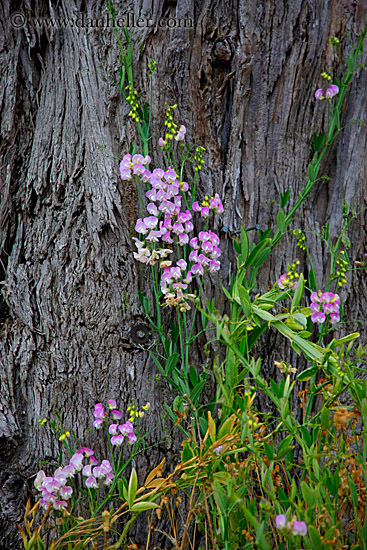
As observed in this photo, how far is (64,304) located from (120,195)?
421mm

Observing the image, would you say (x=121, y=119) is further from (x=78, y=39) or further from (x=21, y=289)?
(x=21, y=289)

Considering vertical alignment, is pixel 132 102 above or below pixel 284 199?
above

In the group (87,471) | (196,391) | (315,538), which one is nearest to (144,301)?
(196,391)

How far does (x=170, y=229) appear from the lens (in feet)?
4.73

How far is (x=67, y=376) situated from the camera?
59.3 inches

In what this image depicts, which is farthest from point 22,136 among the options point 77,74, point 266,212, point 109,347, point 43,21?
point 266,212

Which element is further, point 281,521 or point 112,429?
point 112,429

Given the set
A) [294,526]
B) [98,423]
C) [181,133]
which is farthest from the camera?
[181,133]

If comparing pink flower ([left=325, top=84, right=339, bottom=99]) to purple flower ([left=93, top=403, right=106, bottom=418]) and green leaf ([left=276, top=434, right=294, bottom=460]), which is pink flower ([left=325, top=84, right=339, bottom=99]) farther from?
purple flower ([left=93, top=403, right=106, bottom=418])

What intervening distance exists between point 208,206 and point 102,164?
Answer: 1.29 feet

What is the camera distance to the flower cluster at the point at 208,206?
1.47m

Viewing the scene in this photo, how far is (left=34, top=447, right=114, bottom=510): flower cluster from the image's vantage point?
4.07ft

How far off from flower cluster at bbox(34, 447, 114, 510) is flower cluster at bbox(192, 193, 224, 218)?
82 cm

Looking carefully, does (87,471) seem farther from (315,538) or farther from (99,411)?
(315,538)
